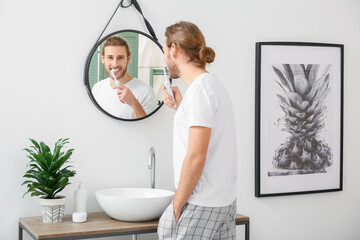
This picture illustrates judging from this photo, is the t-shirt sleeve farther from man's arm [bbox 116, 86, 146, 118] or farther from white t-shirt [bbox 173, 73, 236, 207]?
man's arm [bbox 116, 86, 146, 118]

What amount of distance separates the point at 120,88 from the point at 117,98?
0.06m

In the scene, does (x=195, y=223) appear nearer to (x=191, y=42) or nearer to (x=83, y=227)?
(x=83, y=227)

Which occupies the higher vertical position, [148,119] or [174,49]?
[174,49]

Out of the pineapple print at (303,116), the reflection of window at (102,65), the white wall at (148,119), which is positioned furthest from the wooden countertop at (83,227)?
the pineapple print at (303,116)

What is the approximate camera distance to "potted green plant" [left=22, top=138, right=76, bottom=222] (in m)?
2.43

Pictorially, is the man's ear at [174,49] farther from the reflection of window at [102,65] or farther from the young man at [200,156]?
the reflection of window at [102,65]

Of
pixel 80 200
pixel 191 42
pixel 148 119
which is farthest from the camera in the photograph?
pixel 148 119

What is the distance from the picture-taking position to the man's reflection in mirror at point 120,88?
2.73 meters

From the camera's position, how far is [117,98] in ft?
9.06

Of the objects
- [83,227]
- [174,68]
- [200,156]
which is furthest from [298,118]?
[83,227]

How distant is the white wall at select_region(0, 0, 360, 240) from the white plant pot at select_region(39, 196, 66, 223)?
217mm

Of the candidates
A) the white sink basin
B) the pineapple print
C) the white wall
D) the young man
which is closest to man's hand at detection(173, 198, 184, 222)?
the young man

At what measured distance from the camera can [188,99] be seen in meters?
2.11

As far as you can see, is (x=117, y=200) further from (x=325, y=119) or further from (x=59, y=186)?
(x=325, y=119)
